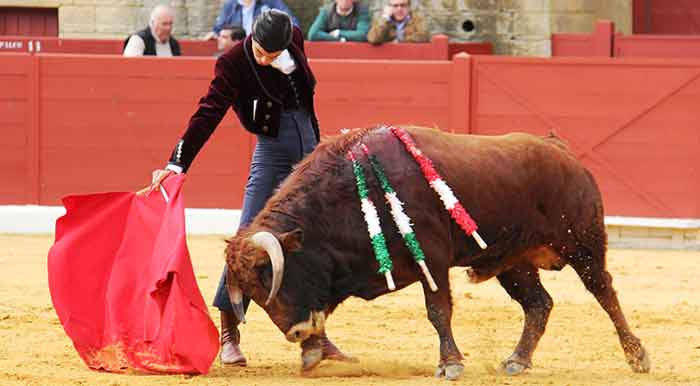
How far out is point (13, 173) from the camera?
1245 cm

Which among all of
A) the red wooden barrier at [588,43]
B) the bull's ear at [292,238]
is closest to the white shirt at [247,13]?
the red wooden barrier at [588,43]

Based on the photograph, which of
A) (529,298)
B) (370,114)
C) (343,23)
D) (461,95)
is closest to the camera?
(529,298)

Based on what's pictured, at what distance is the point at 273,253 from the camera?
593 cm

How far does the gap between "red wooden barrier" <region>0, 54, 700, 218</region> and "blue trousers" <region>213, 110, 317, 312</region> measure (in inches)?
214

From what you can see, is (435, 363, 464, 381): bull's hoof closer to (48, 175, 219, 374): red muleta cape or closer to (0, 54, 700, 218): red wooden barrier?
(48, 175, 219, 374): red muleta cape

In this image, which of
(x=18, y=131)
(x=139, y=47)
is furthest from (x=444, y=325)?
(x=18, y=131)

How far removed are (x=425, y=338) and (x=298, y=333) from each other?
5.27ft

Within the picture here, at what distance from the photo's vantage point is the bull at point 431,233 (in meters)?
6.06

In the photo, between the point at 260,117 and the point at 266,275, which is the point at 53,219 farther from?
the point at 266,275

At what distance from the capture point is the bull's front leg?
6.11 metres

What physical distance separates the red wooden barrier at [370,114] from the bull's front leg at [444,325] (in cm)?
576

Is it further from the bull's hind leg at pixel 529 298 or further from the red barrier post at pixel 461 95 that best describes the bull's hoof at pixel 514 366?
the red barrier post at pixel 461 95

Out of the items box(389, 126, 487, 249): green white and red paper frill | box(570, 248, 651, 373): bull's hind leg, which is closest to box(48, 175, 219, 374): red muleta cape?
box(389, 126, 487, 249): green white and red paper frill

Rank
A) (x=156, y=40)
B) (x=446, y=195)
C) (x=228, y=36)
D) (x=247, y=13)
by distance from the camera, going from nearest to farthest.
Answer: (x=446, y=195) → (x=156, y=40) → (x=228, y=36) → (x=247, y=13)
